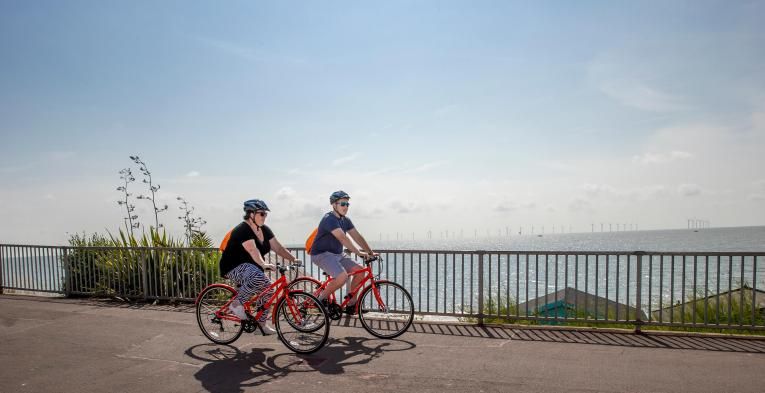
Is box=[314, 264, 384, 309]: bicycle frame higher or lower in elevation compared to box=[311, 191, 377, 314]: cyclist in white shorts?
lower

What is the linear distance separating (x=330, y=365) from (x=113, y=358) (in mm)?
2744

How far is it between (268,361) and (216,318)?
1.16 meters

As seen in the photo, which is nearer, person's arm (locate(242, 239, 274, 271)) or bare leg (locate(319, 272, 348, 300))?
person's arm (locate(242, 239, 274, 271))

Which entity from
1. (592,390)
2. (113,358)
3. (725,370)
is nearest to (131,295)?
(113,358)

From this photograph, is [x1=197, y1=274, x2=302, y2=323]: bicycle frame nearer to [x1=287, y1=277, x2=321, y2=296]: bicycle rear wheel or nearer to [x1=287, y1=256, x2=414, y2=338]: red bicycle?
[x1=287, y1=277, x2=321, y2=296]: bicycle rear wheel

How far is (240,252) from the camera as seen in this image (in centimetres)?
629

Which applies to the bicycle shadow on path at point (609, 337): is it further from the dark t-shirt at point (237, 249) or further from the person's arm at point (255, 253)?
the dark t-shirt at point (237, 249)

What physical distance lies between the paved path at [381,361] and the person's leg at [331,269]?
0.69 m

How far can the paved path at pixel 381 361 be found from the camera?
4996 mm

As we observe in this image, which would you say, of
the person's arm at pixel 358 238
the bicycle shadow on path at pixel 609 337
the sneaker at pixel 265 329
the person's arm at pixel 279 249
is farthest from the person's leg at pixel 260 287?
the bicycle shadow on path at pixel 609 337

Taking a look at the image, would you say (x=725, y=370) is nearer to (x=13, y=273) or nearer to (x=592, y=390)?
(x=592, y=390)

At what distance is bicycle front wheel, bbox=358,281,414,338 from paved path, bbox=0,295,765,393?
0.62 feet

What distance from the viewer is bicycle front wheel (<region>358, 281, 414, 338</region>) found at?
693cm

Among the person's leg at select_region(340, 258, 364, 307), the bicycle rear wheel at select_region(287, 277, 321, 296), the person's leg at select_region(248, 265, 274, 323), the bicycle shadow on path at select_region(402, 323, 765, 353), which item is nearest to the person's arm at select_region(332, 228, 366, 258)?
the person's leg at select_region(340, 258, 364, 307)
